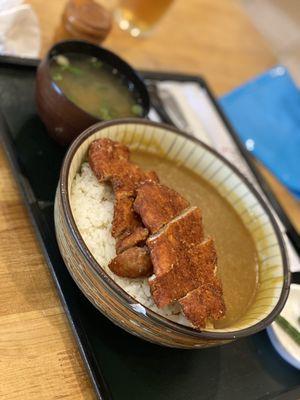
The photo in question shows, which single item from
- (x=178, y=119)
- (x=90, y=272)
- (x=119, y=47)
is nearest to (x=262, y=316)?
(x=90, y=272)

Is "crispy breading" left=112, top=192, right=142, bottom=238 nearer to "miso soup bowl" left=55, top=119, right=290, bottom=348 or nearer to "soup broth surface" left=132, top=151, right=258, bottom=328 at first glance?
"miso soup bowl" left=55, top=119, right=290, bottom=348

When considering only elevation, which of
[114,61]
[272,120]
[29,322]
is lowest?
[29,322]

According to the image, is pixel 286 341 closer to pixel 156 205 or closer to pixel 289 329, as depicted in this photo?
pixel 289 329

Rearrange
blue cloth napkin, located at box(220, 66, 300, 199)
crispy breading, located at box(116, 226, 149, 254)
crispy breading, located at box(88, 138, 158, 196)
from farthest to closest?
blue cloth napkin, located at box(220, 66, 300, 199) → crispy breading, located at box(88, 138, 158, 196) → crispy breading, located at box(116, 226, 149, 254)

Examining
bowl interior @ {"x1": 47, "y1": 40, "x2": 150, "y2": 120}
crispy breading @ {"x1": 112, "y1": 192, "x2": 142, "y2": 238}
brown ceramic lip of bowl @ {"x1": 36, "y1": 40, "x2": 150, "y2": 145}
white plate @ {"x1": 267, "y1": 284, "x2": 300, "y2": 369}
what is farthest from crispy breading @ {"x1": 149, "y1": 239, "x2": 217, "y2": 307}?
bowl interior @ {"x1": 47, "y1": 40, "x2": 150, "y2": 120}

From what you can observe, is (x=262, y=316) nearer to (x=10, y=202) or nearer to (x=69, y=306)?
(x=69, y=306)

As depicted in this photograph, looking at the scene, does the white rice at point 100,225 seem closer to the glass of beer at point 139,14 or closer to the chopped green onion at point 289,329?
the chopped green onion at point 289,329

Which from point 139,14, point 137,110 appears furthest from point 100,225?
point 139,14
